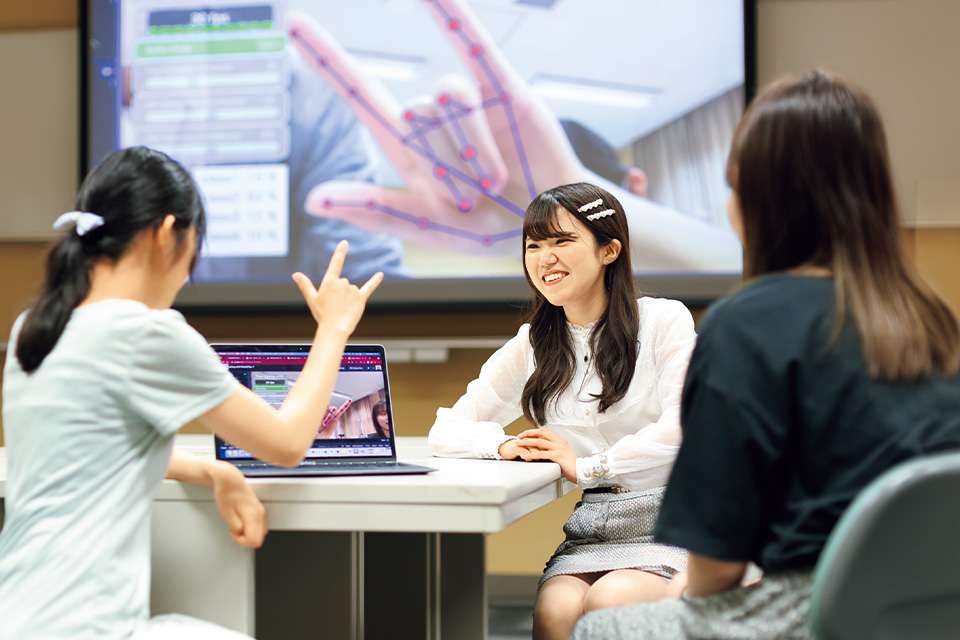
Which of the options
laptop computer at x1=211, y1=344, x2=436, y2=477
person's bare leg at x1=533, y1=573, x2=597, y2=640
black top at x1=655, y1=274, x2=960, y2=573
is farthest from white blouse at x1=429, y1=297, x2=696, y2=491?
black top at x1=655, y1=274, x2=960, y2=573

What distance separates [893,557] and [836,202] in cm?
36

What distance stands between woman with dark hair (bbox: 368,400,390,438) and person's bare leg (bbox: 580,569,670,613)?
1.46 ft

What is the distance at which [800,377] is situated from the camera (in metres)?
0.87

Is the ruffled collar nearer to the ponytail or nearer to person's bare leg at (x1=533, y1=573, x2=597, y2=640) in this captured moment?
person's bare leg at (x1=533, y1=573, x2=597, y2=640)

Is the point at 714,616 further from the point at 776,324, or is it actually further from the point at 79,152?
the point at 79,152

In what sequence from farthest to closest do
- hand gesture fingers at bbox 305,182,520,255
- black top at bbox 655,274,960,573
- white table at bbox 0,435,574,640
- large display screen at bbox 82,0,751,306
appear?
hand gesture fingers at bbox 305,182,520,255
large display screen at bbox 82,0,751,306
white table at bbox 0,435,574,640
black top at bbox 655,274,960,573

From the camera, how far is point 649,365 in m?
1.79

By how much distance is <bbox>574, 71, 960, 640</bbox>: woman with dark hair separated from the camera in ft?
2.83

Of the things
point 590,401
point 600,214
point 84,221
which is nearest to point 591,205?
point 600,214

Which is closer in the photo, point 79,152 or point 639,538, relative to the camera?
point 639,538

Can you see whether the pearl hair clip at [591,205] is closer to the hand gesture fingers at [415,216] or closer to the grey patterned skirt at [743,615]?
the grey patterned skirt at [743,615]

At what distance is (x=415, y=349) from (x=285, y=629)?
1710 millimetres

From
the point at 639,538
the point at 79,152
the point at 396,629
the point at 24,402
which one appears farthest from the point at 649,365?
the point at 79,152

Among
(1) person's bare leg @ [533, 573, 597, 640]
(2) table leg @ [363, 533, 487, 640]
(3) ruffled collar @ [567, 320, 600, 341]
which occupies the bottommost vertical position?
(2) table leg @ [363, 533, 487, 640]
